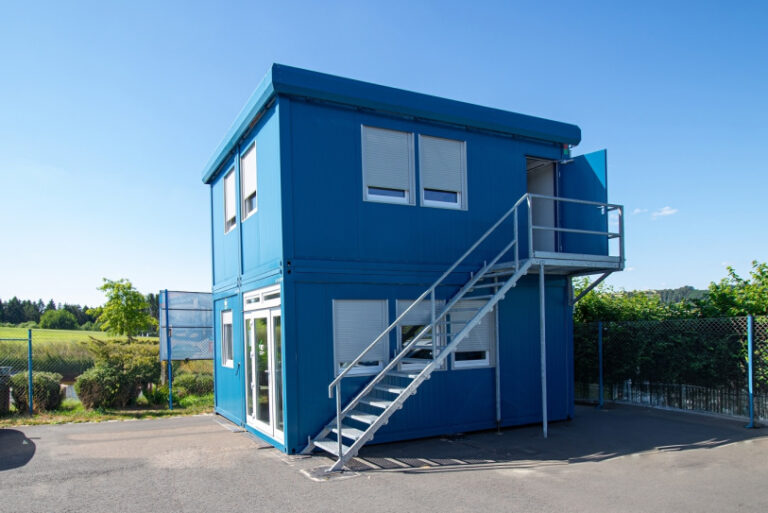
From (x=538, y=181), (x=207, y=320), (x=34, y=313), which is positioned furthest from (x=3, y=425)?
(x=34, y=313)

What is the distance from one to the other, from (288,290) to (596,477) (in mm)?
4768

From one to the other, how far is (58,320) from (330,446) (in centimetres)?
7735

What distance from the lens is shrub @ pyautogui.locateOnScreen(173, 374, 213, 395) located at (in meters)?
14.7

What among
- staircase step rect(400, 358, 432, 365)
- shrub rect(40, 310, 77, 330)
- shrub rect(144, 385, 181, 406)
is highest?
staircase step rect(400, 358, 432, 365)

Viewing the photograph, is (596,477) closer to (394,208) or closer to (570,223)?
(394,208)

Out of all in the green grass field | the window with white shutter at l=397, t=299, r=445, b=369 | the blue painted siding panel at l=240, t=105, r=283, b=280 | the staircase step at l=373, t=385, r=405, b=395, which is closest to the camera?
the staircase step at l=373, t=385, r=405, b=395

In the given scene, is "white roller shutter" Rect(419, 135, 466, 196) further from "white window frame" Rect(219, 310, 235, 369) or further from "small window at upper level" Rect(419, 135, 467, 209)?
"white window frame" Rect(219, 310, 235, 369)

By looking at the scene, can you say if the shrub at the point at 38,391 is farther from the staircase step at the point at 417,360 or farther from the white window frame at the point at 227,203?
the staircase step at the point at 417,360

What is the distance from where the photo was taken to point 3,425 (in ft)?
36.0

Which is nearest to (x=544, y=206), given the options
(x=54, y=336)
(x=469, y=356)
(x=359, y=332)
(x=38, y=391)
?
(x=469, y=356)

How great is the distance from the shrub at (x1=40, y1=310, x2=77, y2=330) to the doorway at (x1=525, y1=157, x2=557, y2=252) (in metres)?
74.2

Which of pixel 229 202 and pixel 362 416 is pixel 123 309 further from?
pixel 362 416

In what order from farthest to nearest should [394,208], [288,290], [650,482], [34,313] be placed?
[34,313] → [394,208] → [288,290] → [650,482]

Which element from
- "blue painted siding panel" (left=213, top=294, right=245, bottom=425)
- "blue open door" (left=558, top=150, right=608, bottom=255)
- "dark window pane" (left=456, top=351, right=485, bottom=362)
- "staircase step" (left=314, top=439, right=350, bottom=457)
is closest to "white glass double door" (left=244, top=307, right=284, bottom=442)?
"blue painted siding panel" (left=213, top=294, right=245, bottom=425)
